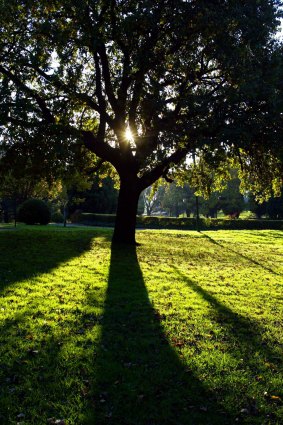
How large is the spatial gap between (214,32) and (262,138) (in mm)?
4936

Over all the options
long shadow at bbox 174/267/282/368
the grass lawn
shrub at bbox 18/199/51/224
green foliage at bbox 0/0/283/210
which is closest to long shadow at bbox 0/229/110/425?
the grass lawn

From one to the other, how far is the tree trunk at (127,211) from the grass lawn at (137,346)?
6145 millimetres

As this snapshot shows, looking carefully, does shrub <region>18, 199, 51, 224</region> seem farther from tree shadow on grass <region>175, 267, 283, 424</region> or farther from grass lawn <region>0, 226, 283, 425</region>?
tree shadow on grass <region>175, 267, 283, 424</region>

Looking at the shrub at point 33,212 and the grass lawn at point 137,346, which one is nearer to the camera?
the grass lawn at point 137,346

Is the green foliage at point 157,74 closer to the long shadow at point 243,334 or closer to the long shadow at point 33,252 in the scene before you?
the long shadow at point 33,252

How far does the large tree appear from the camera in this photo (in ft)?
46.0

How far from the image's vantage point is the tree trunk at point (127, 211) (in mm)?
19234

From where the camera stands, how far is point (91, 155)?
899 inches

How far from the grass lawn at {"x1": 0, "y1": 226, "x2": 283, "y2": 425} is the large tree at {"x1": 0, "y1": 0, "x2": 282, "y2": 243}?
5.61 metres

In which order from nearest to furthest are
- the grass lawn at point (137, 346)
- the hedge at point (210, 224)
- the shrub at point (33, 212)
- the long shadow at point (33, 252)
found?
the grass lawn at point (137, 346)
the long shadow at point (33, 252)
the shrub at point (33, 212)
the hedge at point (210, 224)

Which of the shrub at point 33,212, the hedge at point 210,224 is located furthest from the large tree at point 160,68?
the hedge at point 210,224

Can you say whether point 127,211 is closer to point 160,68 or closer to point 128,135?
point 128,135

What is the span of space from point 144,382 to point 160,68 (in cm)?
1384

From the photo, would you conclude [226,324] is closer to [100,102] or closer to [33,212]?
[100,102]
